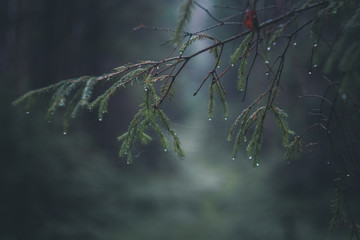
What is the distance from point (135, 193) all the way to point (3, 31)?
6651 millimetres

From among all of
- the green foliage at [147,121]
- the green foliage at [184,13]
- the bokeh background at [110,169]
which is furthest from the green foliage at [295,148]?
the bokeh background at [110,169]

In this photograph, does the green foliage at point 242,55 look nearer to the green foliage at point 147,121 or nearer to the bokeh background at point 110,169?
the green foliage at point 147,121

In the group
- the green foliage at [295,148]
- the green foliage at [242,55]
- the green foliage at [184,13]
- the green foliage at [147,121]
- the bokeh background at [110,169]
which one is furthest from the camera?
the bokeh background at [110,169]

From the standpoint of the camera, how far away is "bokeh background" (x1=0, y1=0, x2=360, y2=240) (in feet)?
22.5

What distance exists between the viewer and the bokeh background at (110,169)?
6859mm

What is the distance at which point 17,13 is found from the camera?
9.11 metres

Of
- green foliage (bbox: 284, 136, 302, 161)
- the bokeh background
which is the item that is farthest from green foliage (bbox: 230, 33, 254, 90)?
the bokeh background

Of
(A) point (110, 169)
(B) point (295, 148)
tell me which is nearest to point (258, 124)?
(B) point (295, 148)

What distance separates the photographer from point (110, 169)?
30.9 ft

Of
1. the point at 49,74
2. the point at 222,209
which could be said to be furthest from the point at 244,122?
the point at 49,74

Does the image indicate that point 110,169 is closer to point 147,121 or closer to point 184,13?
point 147,121

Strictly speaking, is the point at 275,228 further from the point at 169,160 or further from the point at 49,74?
the point at 49,74

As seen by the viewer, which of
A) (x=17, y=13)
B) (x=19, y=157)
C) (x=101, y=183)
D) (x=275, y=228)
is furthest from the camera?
(x=17, y=13)

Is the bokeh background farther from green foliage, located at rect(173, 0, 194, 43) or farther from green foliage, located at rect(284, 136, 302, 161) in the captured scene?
green foliage, located at rect(173, 0, 194, 43)
